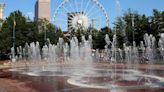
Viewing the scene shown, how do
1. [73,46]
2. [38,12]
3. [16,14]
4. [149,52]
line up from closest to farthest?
[149,52]
[73,46]
[16,14]
[38,12]

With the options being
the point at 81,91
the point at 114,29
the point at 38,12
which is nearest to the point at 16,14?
the point at 114,29

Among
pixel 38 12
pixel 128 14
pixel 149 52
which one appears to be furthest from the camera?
pixel 38 12

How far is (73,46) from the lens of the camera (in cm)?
5553

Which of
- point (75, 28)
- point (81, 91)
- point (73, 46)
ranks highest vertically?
point (75, 28)

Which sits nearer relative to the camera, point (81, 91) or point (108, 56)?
point (81, 91)

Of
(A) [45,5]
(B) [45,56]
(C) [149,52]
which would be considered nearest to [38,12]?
(A) [45,5]

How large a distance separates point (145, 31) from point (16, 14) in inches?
1143

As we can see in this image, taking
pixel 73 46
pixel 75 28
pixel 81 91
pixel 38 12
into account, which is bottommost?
pixel 81 91

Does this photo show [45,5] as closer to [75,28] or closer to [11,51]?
[75,28]

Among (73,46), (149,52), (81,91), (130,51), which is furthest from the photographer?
(73,46)

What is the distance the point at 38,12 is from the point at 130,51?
374 ft

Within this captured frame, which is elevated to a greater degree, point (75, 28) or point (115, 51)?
point (75, 28)

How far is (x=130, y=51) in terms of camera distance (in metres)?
52.2

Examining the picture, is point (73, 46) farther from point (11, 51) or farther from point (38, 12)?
point (38, 12)
